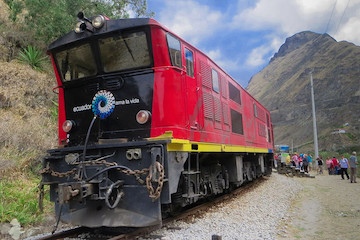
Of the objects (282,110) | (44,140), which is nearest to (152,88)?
(44,140)

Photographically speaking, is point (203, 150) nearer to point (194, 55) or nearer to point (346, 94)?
point (194, 55)

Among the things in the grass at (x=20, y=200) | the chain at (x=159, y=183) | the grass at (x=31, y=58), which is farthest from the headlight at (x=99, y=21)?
the grass at (x=31, y=58)

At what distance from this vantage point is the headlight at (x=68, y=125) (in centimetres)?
574

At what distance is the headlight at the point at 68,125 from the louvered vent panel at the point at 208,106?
2694 millimetres

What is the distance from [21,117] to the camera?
10039 mm

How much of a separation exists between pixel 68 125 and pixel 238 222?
390cm

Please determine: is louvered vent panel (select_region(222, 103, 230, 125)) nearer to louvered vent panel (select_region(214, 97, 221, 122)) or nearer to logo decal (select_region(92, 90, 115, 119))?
louvered vent panel (select_region(214, 97, 221, 122))

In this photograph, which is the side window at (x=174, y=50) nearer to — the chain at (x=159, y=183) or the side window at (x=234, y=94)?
the chain at (x=159, y=183)

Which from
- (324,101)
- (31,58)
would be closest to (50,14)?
(31,58)

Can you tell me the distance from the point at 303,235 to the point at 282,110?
75.5 metres

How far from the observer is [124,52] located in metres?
5.28

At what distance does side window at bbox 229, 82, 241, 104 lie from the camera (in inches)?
339

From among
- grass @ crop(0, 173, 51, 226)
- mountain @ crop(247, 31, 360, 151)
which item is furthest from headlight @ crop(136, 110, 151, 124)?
mountain @ crop(247, 31, 360, 151)

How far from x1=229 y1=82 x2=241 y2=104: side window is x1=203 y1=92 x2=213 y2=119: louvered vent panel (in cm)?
199
